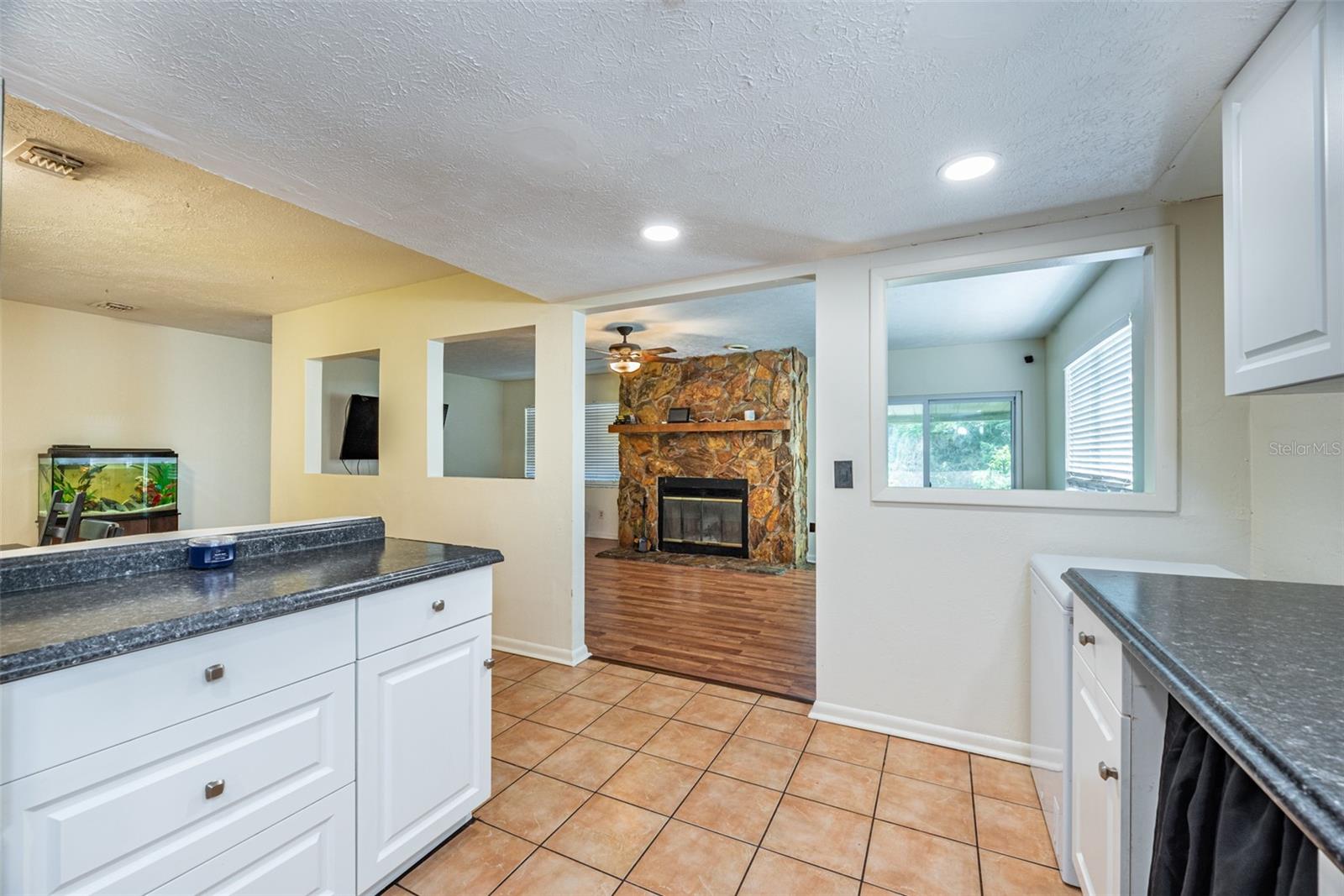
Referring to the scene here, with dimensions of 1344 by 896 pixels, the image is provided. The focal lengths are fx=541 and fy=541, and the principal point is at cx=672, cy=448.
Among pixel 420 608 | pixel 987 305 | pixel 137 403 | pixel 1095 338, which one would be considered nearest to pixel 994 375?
pixel 987 305

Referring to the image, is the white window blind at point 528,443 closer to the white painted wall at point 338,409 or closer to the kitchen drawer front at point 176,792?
the white painted wall at point 338,409

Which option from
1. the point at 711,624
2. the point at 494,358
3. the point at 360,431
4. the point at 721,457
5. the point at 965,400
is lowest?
the point at 711,624

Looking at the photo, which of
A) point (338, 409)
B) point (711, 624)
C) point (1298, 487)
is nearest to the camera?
point (1298, 487)

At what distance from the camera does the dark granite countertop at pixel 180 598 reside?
92cm

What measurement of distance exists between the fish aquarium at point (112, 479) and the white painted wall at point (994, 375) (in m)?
6.86

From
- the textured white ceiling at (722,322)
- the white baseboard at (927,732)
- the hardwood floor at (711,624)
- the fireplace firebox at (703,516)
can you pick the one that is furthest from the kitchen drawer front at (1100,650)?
the fireplace firebox at (703,516)

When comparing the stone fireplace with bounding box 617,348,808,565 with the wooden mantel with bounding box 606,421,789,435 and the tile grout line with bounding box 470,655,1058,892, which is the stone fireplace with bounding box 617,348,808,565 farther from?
the tile grout line with bounding box 470,655,1058,892

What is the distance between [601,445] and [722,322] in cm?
343

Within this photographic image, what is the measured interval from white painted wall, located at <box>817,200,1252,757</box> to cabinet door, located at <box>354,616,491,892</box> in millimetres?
1545

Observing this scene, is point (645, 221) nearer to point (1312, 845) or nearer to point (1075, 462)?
point (1312, 845)

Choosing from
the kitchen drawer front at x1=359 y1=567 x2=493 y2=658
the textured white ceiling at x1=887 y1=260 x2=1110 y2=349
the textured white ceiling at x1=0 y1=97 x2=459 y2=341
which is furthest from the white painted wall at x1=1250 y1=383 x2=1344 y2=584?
the textured white ceiling at x1=0 y1=97 x2=459 y2=341

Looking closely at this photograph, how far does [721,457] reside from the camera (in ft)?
20.8

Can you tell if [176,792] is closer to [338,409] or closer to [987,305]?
[338,409]

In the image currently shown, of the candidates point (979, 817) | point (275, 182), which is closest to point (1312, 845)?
point (979, 817)
